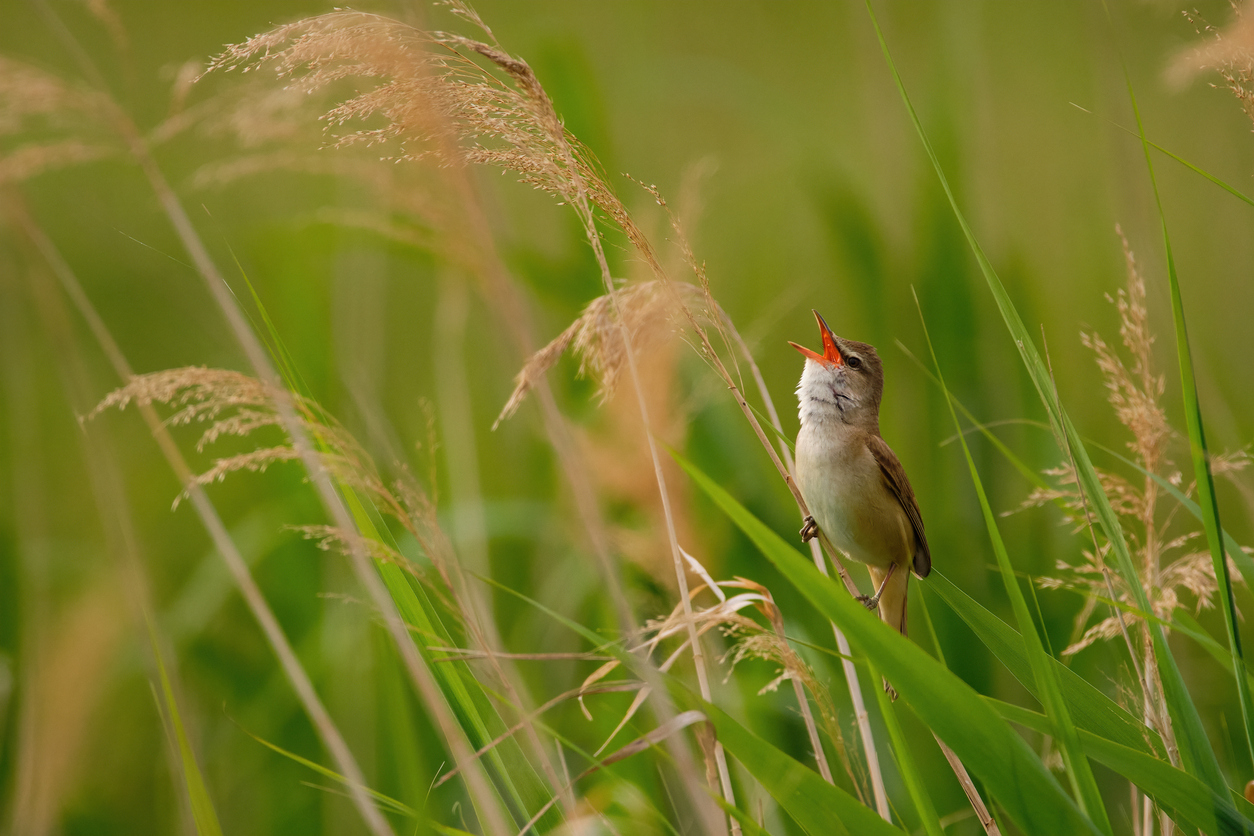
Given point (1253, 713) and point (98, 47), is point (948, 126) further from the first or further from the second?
point (98, 47)

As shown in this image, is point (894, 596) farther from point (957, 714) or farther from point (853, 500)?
point (957, 714)

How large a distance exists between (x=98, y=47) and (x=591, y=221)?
24.4 ft

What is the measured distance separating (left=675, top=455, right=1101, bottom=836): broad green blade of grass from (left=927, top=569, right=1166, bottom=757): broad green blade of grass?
0.17 metres

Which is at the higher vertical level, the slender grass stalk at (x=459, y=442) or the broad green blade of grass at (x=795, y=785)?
the broad green blade of grass at (x=795, y=785)

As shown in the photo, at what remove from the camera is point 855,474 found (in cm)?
219

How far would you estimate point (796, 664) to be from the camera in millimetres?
1289

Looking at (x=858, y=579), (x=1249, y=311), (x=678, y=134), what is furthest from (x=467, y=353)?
(x=1249, y=311)

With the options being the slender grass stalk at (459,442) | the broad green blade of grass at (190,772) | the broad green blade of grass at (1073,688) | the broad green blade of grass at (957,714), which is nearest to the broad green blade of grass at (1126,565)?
the broad green blade of grass at (1073,688)

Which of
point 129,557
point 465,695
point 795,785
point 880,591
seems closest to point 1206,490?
point 795,785

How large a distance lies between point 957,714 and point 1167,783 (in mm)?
272

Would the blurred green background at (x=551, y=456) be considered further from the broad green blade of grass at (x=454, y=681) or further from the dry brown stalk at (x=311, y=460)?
the broad green blade of grass at (x=454, y=681)

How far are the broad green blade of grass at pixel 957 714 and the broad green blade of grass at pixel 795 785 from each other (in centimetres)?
15

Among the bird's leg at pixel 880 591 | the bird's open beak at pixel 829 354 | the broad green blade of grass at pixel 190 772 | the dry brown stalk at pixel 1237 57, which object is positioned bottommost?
the bird's leg at pixel 880 591

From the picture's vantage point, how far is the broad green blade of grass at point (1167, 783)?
1032mm
